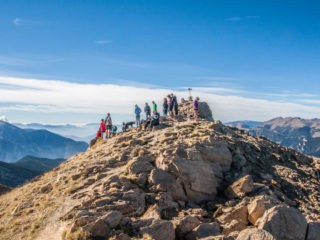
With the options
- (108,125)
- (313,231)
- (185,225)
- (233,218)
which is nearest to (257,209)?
(233,218)

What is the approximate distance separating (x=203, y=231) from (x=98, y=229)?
5.23m

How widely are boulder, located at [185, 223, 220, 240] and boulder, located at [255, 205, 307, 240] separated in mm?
2240

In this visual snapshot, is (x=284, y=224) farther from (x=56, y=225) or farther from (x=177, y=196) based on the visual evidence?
(x=56, y=225)

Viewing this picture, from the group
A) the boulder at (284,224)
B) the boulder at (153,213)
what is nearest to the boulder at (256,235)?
the boulder at (284,224)

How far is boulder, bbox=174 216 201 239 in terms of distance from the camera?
1455 cm

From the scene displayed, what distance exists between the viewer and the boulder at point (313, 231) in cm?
1401

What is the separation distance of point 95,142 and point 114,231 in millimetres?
24771

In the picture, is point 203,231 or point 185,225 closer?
point 203,231

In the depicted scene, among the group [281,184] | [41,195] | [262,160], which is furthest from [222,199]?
[41,195]

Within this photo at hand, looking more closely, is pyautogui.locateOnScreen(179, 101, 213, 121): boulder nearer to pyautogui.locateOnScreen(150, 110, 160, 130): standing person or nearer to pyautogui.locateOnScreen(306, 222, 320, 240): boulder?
pyautogui.locateOnScreen(150, 110, 160, 130): standing person

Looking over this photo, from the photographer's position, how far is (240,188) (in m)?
18.8

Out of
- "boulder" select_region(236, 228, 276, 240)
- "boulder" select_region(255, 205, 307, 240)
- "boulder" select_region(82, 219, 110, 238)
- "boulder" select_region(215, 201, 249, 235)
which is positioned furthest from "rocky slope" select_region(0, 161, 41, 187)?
"boulder" select_region(236, 228, 276, 240)

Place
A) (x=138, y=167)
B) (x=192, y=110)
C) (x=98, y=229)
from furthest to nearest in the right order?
(x=192, y=110) < (x=138, y=167) < (x=98, y=229)

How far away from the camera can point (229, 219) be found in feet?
53.4
